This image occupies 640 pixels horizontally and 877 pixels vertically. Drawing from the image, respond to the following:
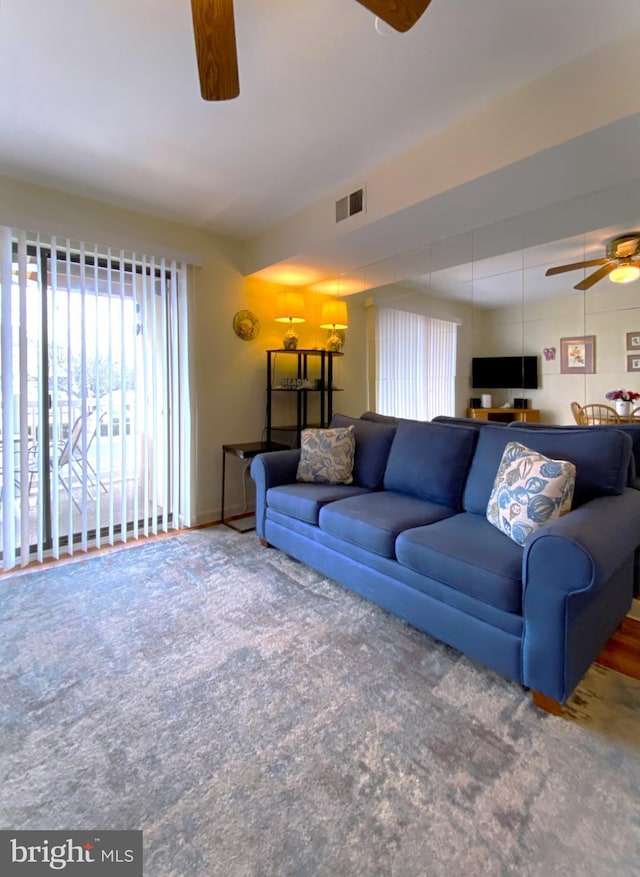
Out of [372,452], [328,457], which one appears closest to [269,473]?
[328,457]

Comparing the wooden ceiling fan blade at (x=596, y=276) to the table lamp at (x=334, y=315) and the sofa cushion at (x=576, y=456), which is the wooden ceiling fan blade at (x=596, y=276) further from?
the table lamp at (x=334, y=315)

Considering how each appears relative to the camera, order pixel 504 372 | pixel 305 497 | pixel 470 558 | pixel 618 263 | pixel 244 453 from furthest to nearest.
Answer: pixel 244 453 < pixel 504 372 < pixel 305 497 < pixel 618 263 < pixel 470 558

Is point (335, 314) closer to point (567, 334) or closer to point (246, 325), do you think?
point (246, 325)

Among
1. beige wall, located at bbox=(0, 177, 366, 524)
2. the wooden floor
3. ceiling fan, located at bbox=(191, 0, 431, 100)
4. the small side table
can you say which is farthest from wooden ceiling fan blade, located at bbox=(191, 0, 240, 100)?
the wooden floor

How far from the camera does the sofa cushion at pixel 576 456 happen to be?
188 centimetres

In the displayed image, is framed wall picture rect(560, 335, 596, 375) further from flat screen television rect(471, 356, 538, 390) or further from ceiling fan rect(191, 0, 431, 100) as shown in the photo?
ceiling fan rect(191, 0, 431, 100)

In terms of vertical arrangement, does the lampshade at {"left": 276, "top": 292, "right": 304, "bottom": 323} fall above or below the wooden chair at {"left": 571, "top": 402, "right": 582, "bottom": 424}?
above

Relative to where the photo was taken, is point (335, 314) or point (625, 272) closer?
point (625, 272)

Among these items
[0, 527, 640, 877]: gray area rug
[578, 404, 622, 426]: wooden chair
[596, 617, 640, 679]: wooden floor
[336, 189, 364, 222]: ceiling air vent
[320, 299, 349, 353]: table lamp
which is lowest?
[0, 527, 640, 877]: gray area rug

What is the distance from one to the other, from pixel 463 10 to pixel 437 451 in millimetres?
1961

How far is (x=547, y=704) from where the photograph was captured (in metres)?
1.50

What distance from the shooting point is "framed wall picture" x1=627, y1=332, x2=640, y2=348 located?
2277 millimetres

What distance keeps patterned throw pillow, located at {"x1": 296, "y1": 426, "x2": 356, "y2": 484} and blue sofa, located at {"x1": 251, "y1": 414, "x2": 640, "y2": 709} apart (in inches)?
2.7

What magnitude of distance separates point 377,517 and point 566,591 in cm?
99
